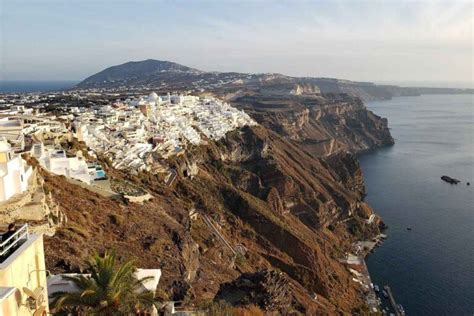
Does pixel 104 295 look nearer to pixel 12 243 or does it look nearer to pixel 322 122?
pixel 12 243

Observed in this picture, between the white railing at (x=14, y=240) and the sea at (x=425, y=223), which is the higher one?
the white railing at (x=14, y=240)

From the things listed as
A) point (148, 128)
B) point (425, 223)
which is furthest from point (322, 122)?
point (148, 128)

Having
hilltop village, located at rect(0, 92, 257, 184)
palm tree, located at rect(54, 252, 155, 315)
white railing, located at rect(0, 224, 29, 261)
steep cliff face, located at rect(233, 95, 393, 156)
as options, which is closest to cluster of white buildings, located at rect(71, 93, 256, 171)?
hilltop village, located at rect(0, 92, 257, 184)

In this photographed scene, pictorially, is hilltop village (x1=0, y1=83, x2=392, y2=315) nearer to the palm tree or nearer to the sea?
the palm tree

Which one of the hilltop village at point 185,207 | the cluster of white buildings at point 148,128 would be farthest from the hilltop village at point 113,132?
the hilltop village at point 185,207

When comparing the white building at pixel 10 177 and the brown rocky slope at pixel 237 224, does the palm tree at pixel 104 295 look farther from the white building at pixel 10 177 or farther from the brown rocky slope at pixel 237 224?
the white building at pixel 10 177
